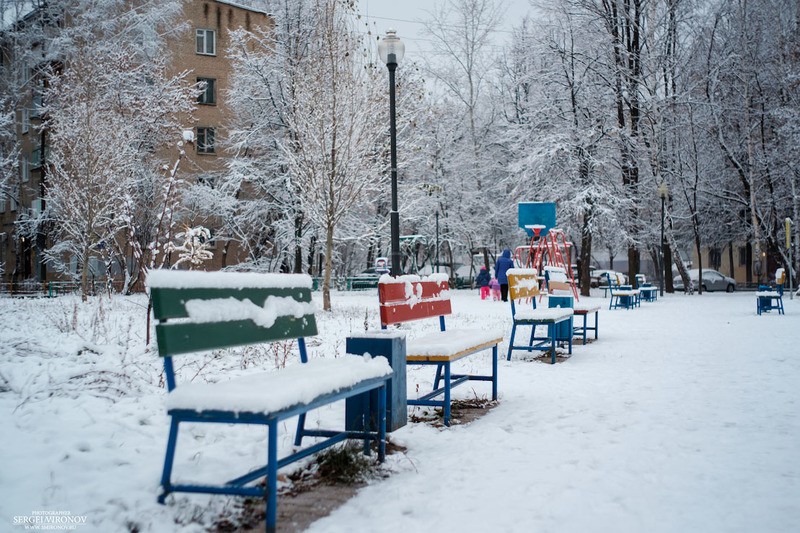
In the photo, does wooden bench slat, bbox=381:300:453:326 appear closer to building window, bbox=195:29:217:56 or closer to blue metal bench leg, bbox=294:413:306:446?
blue metal bench leg, bbox=294:413:306:446

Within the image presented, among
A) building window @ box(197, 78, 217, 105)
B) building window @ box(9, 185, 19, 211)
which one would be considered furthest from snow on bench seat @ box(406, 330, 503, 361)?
building window @ box(197, 78, 217, 105)

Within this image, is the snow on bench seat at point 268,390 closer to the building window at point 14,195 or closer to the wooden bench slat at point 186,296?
the wooden bench slat at point 186,296

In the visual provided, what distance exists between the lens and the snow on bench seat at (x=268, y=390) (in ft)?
10.7

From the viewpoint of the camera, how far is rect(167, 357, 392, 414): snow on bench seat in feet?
10.7

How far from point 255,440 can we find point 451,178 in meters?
32.8

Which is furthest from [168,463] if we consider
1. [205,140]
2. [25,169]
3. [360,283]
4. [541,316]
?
[25,169]

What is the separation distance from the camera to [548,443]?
518cm

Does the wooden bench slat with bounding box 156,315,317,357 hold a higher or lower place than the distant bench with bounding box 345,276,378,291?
higher

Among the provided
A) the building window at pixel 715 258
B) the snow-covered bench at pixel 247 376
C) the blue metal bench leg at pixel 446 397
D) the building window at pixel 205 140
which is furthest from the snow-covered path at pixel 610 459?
the building window at pixel 715 258

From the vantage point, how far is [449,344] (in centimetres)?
576

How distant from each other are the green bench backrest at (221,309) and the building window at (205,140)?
1265 inches

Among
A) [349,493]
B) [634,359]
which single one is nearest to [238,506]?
[349,493]

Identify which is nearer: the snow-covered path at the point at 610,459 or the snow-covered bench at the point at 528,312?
the snow-covered path at the point at 610,459

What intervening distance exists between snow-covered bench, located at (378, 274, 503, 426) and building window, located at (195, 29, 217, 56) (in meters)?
32.6
